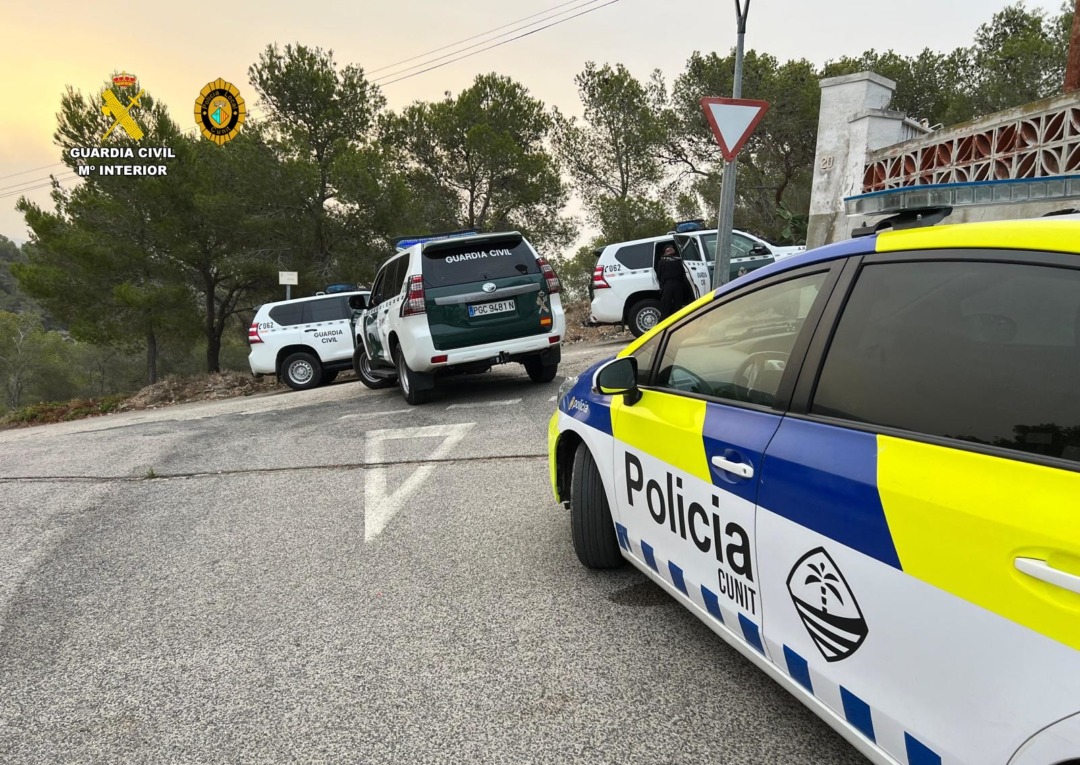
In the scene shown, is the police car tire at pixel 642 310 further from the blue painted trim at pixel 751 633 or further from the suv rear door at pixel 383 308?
the blue painted trim at pixel 751 633

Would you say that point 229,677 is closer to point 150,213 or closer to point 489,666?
point 489,666

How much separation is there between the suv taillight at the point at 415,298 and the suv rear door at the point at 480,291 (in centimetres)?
6

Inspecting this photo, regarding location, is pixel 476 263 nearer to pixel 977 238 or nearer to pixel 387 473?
pixel 387 473

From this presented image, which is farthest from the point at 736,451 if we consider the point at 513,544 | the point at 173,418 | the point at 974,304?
the point at 173,418

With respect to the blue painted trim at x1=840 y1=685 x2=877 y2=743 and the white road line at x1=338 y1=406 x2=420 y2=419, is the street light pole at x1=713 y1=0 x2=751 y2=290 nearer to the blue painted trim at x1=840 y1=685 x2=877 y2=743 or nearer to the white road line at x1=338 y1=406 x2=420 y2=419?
the white road line at x1=338 y1=406 x2=420 y2=419

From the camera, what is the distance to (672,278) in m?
11.2

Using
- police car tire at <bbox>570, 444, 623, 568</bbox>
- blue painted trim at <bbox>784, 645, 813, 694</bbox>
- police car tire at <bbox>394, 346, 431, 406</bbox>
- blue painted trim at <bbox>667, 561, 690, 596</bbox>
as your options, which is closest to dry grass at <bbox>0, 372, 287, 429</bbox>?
police car tire at <bbox>394, 346, 431, 406</bbox>

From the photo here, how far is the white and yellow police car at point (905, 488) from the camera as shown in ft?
3.99

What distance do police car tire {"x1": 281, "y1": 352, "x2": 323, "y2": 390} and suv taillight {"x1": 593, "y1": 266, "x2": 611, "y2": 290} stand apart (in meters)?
6.11

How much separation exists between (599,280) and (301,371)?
21.7 ft

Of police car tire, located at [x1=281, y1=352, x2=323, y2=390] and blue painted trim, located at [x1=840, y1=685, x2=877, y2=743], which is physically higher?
blue painted trim, located at [x1=840, y1=685, x2=877, y2=743]

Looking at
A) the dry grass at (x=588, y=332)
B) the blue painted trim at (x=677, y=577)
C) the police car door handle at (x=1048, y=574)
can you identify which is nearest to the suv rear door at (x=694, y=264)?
the dry grass at (x=588, y=332)

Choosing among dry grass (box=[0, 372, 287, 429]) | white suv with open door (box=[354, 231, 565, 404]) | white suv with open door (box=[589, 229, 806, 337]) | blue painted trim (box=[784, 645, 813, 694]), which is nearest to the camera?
blue painted trim (box=[784, 645, 813, 694])

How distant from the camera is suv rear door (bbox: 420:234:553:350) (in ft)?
24.5
